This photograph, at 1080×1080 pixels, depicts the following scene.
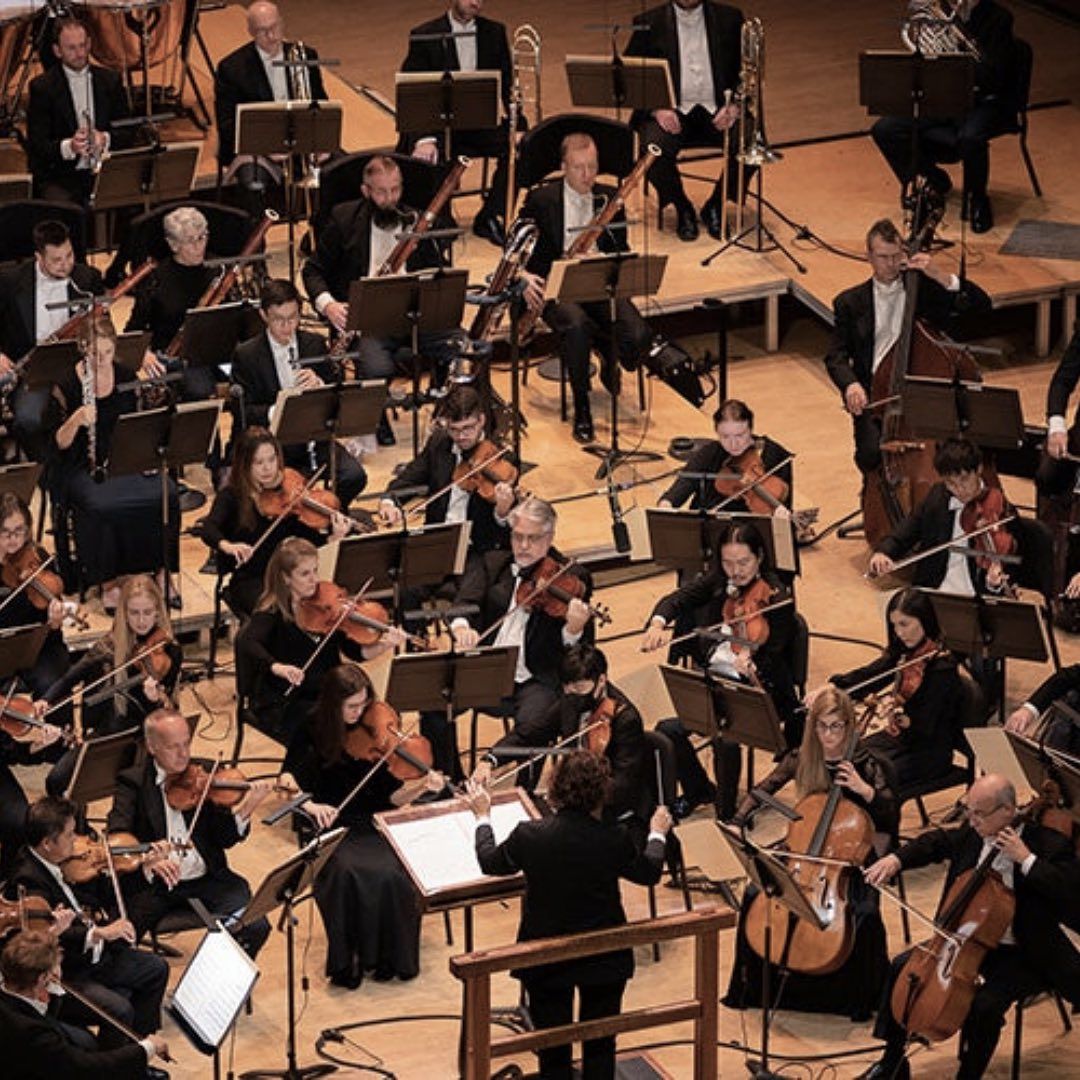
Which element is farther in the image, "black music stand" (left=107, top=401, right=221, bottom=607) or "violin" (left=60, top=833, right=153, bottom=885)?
"black music stand" (left=107, top=401, right=221, bottom=607)

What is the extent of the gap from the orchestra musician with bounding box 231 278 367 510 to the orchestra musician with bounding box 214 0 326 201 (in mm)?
1707

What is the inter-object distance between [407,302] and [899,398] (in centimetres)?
191

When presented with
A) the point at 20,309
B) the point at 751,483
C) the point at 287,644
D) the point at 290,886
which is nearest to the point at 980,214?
the point at 751,483

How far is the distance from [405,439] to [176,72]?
3.02 meters

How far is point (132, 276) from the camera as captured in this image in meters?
12.1

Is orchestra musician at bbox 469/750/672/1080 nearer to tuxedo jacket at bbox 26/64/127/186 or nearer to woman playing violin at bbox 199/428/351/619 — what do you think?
woman playing violin at bbox 199/428/351/619

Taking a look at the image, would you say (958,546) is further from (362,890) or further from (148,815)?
(148,815)

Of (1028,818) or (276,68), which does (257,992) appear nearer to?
(1028,818)

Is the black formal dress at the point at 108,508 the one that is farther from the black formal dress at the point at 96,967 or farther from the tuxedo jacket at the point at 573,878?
the tuxedo jacket at the point at 573,878

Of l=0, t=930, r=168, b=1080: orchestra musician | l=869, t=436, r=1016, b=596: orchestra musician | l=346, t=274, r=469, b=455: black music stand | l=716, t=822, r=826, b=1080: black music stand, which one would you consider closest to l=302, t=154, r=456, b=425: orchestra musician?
l=346, t=274, r=469, b=455: black music stand

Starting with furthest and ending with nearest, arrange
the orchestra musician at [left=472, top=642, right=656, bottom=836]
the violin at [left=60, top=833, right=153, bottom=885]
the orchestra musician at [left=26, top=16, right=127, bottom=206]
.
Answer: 1. the orchestra musician at [left=26, top=16, right=127, bottom=206]
2. the orchestra musician at [left=472, top=642, right=656, bottom=836]
3. the violin at [left=60, top=833, right=153, bottom=885]

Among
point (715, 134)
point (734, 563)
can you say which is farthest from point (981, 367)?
point (734, 563)

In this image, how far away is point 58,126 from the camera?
13461 mm

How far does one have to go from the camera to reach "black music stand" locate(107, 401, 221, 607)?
35.2 ft
